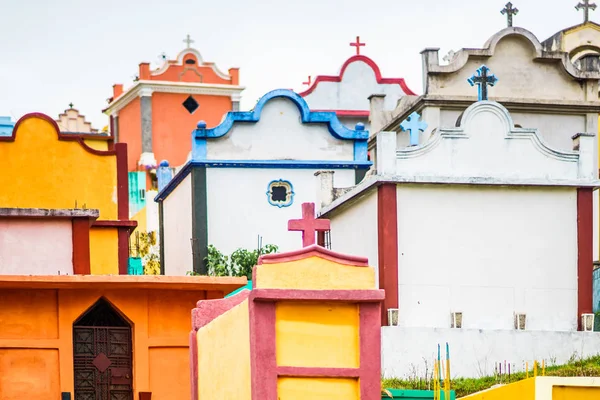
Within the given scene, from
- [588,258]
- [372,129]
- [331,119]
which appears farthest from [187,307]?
[372,129]

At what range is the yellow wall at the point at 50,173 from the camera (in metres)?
29.1

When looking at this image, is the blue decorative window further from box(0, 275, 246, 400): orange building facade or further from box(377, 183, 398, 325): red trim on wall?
box(0, 275, 246, 400): orange building facade

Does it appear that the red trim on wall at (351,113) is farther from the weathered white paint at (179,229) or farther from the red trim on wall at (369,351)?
the red trim on wall at (369,351)

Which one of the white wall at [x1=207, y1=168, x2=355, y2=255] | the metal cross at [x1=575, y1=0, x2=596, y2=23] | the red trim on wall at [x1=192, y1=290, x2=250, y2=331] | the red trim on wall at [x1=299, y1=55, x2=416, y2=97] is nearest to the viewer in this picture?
the red trim on wall at [x1=192, y1=290, x2=250, y2=331]

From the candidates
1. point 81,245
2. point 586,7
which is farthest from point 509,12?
point 81,245

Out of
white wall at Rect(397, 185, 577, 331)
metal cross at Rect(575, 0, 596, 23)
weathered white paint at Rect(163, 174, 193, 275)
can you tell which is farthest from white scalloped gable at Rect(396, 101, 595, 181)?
metal cross at Rect(575, 0, 596, 23)

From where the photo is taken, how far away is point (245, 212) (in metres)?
33.0

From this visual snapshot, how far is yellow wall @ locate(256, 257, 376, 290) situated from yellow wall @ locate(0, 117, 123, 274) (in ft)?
50.0

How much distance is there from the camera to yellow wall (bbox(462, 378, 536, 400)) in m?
16.9

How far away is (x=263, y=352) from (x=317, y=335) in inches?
20.7

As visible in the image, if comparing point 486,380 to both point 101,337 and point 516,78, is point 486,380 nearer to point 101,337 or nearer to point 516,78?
point 101,337

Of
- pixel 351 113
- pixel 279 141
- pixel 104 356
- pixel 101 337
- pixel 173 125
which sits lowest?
pixel 104 356

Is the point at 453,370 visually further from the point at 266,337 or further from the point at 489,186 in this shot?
the point at 266,337

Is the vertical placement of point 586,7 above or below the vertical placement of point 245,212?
above
